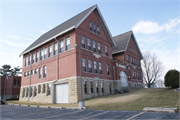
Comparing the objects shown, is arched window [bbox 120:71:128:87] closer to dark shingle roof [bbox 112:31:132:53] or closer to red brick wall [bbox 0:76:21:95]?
dark shingle roof [bbox 112:31:132:53]

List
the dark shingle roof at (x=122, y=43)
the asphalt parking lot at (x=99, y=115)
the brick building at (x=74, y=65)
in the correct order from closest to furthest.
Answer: the asphalt parking lot at (x=99, y=115)
the brick building at (x=74, y=65)
the dark shingle roof at (x=122, y=43)

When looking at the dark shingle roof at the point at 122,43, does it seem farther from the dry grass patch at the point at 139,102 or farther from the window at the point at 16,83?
the window at the point at 16,83

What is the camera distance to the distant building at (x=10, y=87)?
43094 millimetres

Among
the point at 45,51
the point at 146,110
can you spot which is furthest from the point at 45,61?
the point at 146,110

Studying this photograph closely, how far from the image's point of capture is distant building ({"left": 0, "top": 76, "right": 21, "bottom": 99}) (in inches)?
1697

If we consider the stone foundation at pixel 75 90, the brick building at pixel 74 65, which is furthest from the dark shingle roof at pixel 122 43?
the stone foundation at pixel 75 90

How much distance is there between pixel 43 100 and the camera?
2509 centimetres

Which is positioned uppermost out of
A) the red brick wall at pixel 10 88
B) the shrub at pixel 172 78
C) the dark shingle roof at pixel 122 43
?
the dark shingle roof at pixel 122 43

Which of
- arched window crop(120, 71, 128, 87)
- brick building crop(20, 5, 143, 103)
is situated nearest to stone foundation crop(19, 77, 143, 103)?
brick building crop(20, 5, 143, 103)

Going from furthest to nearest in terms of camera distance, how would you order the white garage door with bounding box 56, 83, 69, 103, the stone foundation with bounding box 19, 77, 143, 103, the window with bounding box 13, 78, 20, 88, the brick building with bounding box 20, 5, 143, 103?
the window with bounding box 13, 78, 20, 88 → the brick building with bounding box 20, 5, 143, 103 → the white garage door with bounding box 56, 83, 69, 103 → the stone foundation with bounding box 19, 77, 143, 103

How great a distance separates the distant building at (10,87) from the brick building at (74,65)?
46.7ft

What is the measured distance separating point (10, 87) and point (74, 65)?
106 ft

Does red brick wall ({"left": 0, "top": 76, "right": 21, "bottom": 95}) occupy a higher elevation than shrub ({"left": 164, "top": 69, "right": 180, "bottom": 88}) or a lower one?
lower

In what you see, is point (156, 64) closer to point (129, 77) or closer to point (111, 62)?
point (129, 77)
